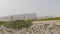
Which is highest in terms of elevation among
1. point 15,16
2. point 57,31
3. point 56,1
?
point 56,1

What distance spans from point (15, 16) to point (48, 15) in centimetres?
170

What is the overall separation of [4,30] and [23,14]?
129 centimetres

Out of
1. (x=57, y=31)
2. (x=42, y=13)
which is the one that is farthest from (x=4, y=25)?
(x=57, y=31)

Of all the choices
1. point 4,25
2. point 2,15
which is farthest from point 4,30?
point 2,15

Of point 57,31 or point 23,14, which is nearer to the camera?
point 57,31

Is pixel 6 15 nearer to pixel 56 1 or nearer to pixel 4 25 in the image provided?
pixel 4 25

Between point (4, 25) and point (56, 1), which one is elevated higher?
point (56, 1)

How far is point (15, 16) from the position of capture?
27.7ft

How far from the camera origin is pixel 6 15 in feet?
27.5

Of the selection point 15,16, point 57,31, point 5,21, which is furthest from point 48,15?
point 5,21

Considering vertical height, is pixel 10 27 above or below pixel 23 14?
below

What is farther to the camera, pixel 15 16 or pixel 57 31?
pixel 15 16

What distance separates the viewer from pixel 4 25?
8.23m

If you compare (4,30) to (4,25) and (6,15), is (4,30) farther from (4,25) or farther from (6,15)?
(6,15)
